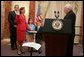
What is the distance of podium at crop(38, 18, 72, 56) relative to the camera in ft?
16.7

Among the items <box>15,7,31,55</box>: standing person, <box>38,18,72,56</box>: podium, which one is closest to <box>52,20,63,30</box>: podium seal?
<box>38,18,72,56</box>: podium

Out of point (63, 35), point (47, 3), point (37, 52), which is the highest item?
point (47, 3)

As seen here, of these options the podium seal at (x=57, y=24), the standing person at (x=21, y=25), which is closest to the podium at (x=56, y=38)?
the podium seal at (x=57, y=24)

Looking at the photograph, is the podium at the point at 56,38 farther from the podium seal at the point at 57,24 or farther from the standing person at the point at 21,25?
the standing person at the point at 21,25

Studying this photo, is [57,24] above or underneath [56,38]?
above

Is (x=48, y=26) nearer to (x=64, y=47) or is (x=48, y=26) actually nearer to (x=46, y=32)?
(x=46, y=32)

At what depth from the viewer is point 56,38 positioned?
512 cm

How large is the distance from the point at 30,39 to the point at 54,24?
2342 millimetres

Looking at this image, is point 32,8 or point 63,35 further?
point 32,8

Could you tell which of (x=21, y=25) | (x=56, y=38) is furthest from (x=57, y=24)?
(x=21, y=25)

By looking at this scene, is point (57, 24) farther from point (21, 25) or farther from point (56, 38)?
point (21, 25)

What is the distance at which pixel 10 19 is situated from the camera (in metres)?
7.81

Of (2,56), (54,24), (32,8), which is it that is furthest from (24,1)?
(54,24)

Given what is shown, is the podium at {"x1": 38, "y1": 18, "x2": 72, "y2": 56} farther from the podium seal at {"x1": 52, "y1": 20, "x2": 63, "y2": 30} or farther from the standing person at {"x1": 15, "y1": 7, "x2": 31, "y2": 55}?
the standing person at {"x1": 15, "y1": 7, "x2": 31, "y2": 55}
